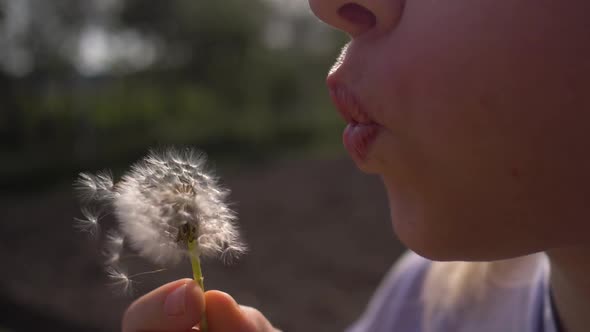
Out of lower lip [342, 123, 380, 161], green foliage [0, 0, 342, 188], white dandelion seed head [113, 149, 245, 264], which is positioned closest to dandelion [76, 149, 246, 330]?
white dandelion seed head [113, 149, 245, 264]

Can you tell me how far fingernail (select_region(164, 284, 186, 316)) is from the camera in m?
0.71

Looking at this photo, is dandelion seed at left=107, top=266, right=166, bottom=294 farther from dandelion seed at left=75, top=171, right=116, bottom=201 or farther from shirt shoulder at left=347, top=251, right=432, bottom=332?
shirt shoulder at left=347, top=251, right=432, bottom=332

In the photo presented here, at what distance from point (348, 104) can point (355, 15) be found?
0.12 m

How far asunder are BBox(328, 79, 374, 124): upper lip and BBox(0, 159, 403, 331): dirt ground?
2.10 meters

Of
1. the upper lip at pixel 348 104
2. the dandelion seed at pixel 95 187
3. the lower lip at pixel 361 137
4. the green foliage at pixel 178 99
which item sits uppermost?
the green foliage at pixel 178 99

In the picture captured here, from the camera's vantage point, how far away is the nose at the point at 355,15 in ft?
2.33

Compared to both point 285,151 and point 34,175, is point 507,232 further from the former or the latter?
point 285,151

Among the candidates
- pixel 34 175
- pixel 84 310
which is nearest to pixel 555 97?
pixel 84 310

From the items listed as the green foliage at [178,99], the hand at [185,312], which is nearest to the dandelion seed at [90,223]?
the hand at [185,312]

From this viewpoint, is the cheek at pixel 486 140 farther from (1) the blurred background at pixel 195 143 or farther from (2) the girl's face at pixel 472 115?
(1) the blurred background at pixel 195 143

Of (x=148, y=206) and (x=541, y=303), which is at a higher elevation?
(x=148, y=206)

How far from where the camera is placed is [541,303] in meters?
1.14

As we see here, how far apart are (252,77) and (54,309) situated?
728 centimetres

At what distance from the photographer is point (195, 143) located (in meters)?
9.59
